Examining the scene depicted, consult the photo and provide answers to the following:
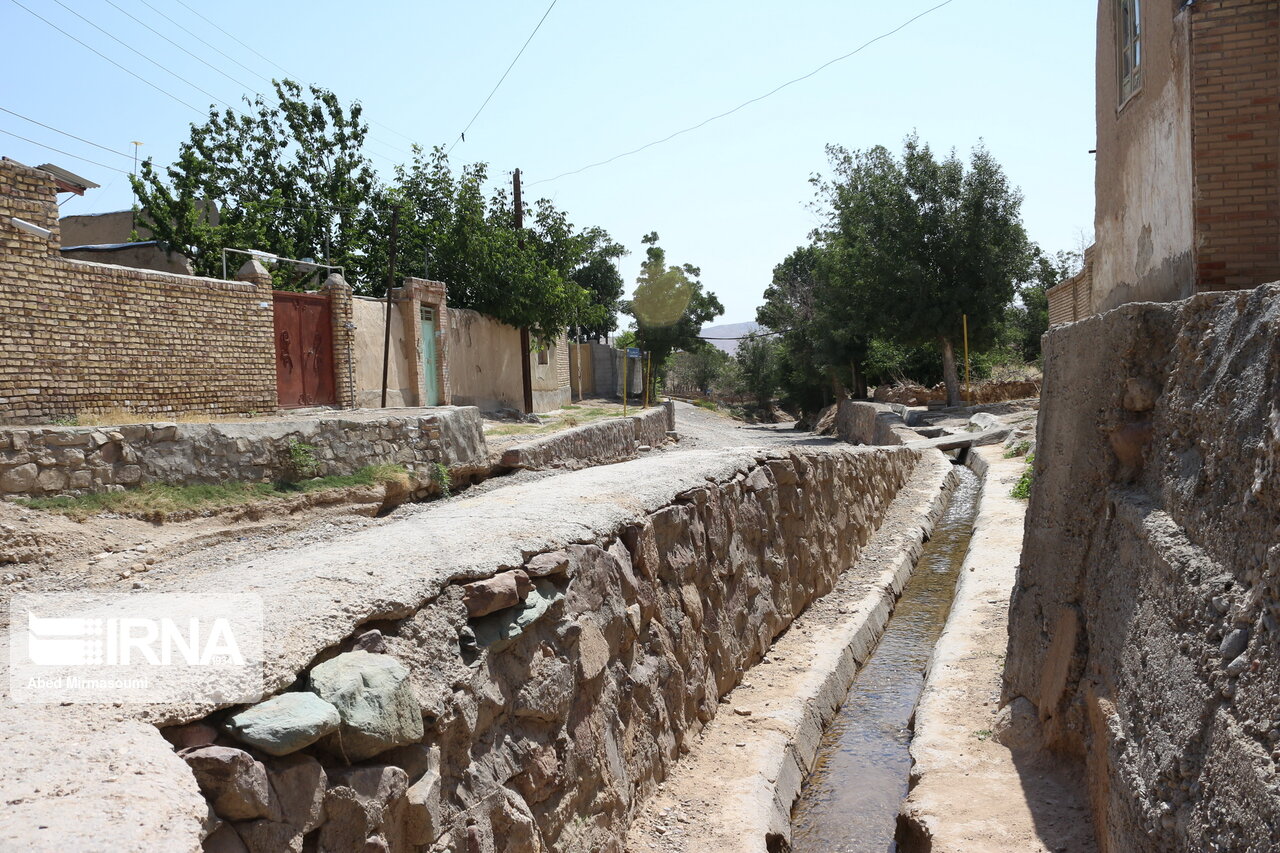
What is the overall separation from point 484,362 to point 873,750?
16298 mm

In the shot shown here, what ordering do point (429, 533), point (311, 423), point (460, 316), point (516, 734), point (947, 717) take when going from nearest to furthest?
point (516, 734) → point (429, 533) → point (947, 717) → point (311, 423) → point (460, 316)

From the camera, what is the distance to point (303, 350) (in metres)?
14.7

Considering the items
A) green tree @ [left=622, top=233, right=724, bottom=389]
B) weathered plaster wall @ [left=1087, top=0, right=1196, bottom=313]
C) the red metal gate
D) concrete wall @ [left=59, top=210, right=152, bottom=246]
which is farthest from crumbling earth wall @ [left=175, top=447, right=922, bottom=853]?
green tree @ [left=622, top=233, right=724, bottom=389]

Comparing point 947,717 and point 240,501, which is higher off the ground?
point 240,501

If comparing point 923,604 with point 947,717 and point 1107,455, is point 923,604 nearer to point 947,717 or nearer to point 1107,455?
point 947,717

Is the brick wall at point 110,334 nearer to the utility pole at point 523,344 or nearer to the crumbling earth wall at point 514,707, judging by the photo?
the crumbling earth wall at point 514,707

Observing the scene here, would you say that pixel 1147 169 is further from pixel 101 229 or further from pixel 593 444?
pixel 101 229

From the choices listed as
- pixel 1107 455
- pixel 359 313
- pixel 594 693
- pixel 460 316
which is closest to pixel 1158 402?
pixel 1107 455

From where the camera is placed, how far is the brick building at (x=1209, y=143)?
5652 mm

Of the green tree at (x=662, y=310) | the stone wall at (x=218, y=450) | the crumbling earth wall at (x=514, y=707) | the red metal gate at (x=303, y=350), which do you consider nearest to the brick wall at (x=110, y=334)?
the red metal gate at (x=303, y=350)

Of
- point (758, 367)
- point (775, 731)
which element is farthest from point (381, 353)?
point (758, 367)

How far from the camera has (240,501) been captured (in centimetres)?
984

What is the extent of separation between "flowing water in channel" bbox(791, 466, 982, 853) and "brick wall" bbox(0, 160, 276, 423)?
8.29 metres

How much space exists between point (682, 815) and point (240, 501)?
21.4 feet
